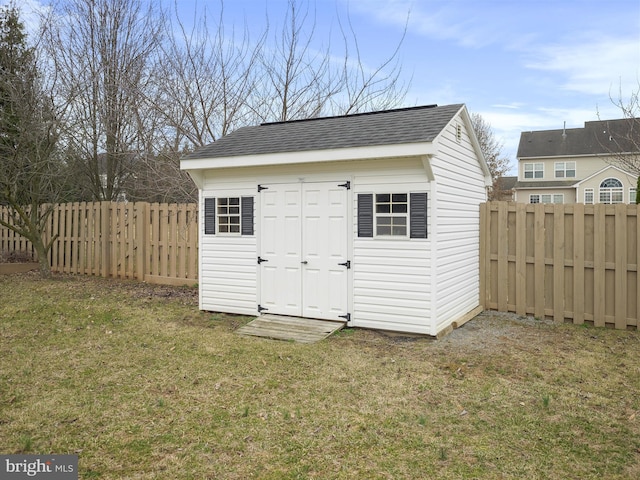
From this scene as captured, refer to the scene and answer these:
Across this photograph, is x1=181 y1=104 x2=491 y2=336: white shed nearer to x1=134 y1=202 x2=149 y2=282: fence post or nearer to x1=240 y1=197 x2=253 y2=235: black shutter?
x1=240 y1=197 x2=253 y2=235: black shutter

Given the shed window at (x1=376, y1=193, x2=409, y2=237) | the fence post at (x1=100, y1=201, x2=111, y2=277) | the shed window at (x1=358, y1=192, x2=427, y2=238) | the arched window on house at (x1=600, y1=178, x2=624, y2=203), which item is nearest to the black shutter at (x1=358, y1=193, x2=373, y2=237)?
the shed window at (x1=358, y1=192, x2=427, y2=238)

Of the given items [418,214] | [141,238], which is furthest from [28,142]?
[418,214]

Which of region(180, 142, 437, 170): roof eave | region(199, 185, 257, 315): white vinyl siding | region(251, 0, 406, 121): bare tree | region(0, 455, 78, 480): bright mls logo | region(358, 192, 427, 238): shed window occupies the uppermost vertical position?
region(251, 0, 406, 121): bare tree

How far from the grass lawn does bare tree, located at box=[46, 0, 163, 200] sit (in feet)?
27.8

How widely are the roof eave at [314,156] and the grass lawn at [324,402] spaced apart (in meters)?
2.67

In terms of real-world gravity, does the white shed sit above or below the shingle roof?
below

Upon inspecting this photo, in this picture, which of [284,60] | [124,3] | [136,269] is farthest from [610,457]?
[124,3]

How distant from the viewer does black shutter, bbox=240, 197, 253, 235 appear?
7891 mm

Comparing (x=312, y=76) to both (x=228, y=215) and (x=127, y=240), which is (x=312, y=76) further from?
(x=127, y=240)

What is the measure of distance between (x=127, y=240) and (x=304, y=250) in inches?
256

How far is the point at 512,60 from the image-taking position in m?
12.4

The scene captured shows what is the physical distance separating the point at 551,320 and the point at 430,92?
8.49m

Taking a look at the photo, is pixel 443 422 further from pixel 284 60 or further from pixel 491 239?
pixel 284 60

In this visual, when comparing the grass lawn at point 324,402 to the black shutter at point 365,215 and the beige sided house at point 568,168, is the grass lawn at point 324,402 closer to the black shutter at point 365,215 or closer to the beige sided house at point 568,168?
the black shutter at point 365,215
